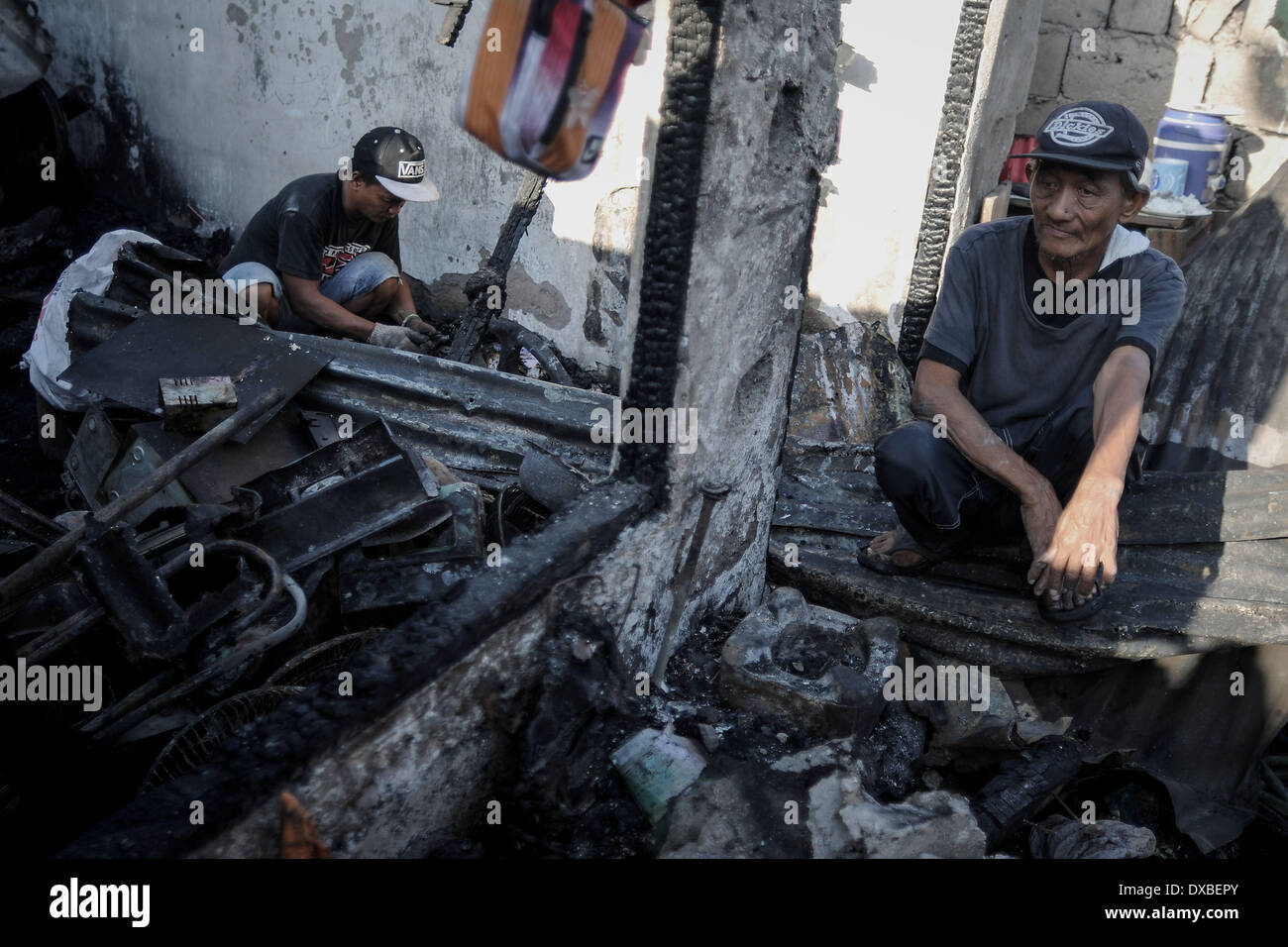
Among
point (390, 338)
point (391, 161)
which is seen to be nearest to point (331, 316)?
point (390, 338)

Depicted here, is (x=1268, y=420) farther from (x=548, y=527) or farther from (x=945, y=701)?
(x=548, y=527)

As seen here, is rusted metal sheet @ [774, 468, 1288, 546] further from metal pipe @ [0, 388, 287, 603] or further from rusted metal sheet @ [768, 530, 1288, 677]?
metal pipe @ [0, 388, 287, 603]

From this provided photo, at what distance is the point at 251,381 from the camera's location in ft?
12.6

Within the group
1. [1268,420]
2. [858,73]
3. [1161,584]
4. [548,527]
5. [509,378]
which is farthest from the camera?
[858,73]

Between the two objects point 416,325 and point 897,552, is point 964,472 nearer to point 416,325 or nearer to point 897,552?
point 897,552

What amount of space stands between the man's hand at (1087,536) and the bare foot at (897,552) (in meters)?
0.55

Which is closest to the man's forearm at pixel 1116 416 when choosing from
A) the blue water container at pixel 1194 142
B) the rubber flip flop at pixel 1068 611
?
the rubber flip flop at pixel 1068 611

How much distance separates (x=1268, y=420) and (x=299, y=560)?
164 inches

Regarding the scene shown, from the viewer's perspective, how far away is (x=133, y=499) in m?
3.06

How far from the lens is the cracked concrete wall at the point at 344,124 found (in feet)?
18.4

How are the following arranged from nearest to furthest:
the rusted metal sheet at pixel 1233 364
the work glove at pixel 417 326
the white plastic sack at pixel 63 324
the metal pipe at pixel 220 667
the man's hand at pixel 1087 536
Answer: the metal pipe at pixel 220 667
the man's hand at pixel 1087 536
the white plastic sack at pixel 63 324
the rusted metal sheet at pixel 1233 364
the work glove at pixel 417 326

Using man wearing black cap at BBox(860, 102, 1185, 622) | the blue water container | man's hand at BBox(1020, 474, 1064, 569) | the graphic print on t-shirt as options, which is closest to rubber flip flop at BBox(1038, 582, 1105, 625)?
man wearing black cap at BBox(860, 102, 1185, 622)

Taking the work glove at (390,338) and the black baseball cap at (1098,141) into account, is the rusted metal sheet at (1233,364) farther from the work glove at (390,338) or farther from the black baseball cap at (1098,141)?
the work glove at (390,338)
